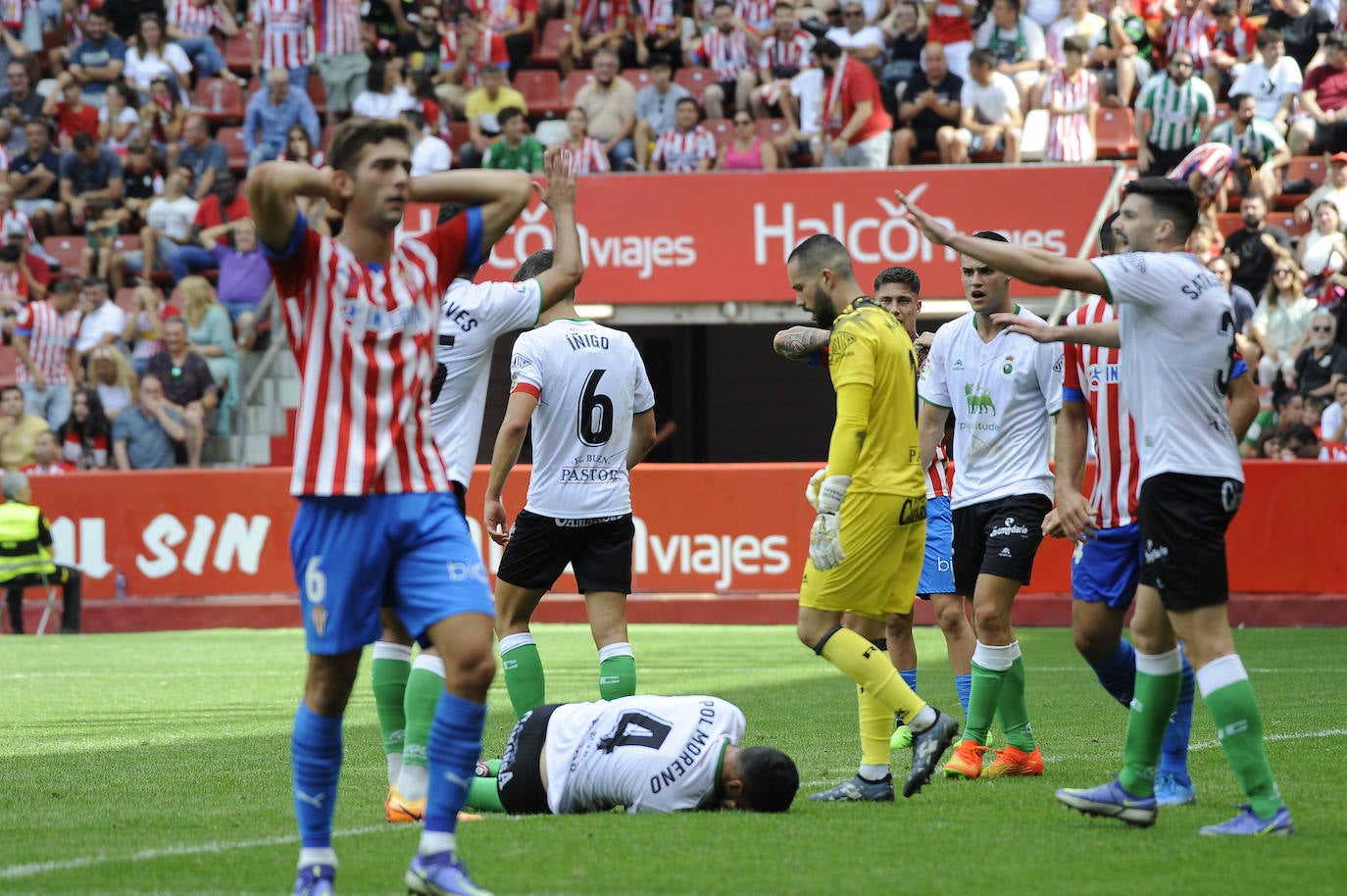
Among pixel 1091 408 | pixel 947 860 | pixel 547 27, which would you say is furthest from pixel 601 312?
pixel 947 860

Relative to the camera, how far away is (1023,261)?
590cm

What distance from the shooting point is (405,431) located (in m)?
5.39

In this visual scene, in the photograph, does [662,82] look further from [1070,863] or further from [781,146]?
[1070,863]

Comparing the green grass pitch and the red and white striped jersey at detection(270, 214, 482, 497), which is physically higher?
the red and white striped jersey at detection(270, 214, 482, 497)

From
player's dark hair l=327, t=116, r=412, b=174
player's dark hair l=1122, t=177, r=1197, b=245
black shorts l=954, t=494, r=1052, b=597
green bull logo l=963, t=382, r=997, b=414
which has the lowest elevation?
black shorts l=954, t=494, r=1052, b=597

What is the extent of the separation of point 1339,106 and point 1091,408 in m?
15.7

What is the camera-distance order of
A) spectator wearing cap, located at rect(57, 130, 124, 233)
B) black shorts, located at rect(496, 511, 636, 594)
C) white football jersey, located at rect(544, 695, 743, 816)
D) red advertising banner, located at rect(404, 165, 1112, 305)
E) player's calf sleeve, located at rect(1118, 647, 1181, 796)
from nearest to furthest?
player's calf sleeve, located at rect(1118, 647, 1181, 796), white football jersey, located at rect(544, 695, 743, 816), black shorts, located at rect(496, 511, 636, 594), red advertising banner, located at rect(404, 165, 1112, 305), spectator wearing cap, located at rect(57, 130, 124, 233)

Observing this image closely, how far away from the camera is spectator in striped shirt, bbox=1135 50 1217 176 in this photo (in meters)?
20.7

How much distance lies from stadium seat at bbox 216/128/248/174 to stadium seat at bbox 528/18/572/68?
406 centimetres

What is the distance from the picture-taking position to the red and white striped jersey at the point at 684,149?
2203 cm

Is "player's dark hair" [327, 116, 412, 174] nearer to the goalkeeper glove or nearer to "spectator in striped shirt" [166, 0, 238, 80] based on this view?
the goalkeeper glove

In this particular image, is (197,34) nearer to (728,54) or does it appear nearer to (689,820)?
(728,54)

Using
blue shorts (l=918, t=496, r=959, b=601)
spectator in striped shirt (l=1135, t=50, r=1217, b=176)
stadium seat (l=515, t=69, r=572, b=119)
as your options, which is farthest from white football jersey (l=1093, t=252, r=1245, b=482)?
stadium seat (l=515, t=69, r=572, b=119)

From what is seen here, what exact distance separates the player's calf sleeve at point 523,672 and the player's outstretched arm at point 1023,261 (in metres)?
3.06
